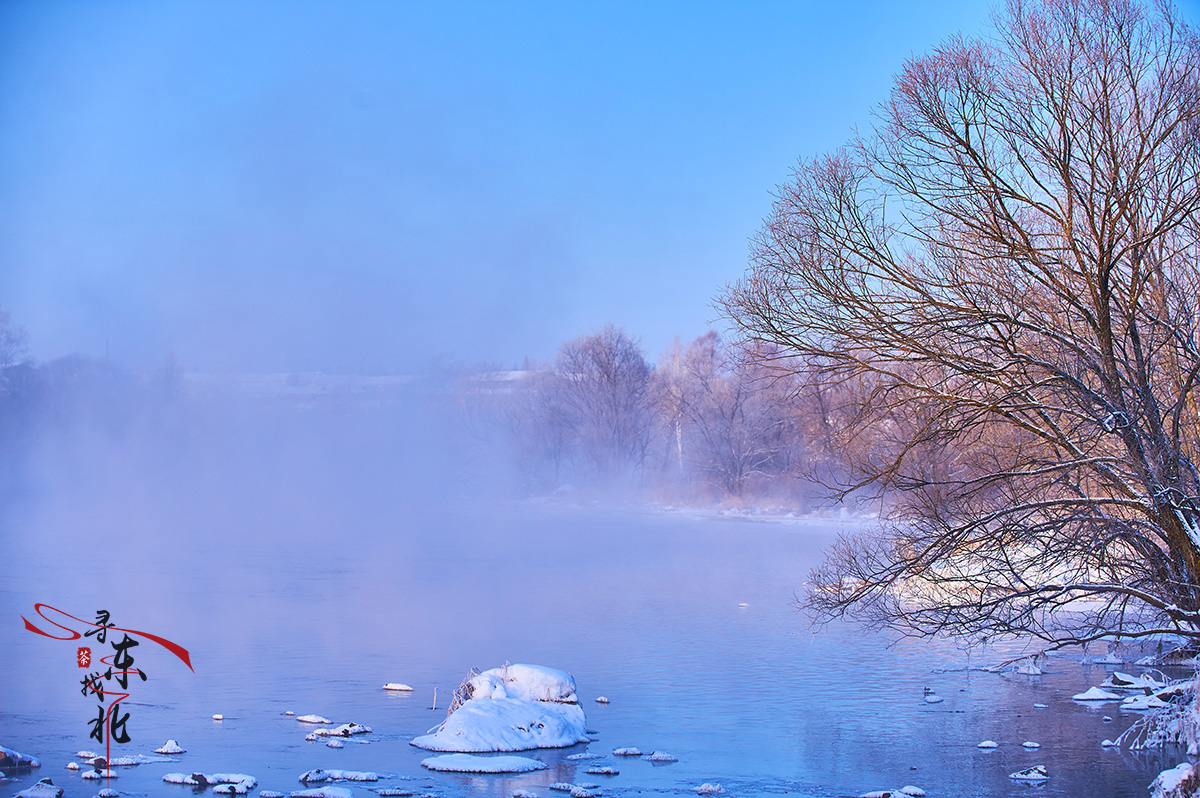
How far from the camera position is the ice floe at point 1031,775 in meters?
9.12

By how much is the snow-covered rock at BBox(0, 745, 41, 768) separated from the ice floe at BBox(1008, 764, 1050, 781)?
867 centimetres

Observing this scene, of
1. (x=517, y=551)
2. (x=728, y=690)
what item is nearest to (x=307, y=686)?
(x=728, y=690)

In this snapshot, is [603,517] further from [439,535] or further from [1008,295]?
[1008,295]

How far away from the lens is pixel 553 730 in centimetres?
1027

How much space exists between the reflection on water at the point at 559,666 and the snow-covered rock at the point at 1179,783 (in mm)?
892

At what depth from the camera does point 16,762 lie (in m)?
8.87

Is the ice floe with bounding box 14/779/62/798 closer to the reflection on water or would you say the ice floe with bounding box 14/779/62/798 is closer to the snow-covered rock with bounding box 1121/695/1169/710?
the reflection on water

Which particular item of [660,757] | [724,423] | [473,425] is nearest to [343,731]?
[660,757]

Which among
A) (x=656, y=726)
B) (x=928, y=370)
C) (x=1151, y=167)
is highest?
(x=1151, y=167)

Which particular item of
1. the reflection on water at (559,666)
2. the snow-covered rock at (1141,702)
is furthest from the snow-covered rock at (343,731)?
the snow-covered rock at (1141,702)

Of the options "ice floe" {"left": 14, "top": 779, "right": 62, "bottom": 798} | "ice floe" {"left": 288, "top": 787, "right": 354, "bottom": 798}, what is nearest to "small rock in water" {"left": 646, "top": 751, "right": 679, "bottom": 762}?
"ice floe" {"left": 288, "top": 787, "right": 354, "bottom": 798}

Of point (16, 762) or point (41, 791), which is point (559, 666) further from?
point (41, 791)

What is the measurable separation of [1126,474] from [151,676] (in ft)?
39.1

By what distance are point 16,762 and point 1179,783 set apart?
9515 mm
